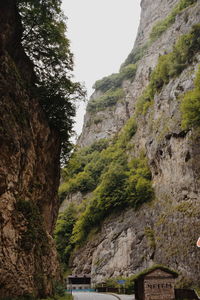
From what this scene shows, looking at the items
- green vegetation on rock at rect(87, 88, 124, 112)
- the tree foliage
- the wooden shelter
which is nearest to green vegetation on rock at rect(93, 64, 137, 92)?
green vegetation on rock at rect(87, 88, 124, 112)

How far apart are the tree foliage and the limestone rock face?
111 cm

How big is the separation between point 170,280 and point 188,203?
9.35 m

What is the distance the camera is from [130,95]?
64.2 metres

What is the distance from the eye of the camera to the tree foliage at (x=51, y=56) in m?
19.7

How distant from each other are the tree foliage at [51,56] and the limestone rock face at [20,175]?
1.11 meters

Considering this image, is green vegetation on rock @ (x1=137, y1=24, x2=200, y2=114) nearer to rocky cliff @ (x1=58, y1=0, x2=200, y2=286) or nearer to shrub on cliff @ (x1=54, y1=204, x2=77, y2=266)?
rocky cliff @ (x1=58, y1=0, x2=200, y2=286)

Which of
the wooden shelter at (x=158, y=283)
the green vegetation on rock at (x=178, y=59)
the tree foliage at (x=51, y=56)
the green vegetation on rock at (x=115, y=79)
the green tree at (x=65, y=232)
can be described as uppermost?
the green vegetation on rock at (x=115, y=79)

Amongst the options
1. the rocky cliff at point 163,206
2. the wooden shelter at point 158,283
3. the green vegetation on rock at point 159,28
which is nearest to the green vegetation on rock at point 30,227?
the wooden shelter at point 158,283

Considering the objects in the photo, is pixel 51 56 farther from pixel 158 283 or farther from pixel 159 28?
pixel 159 28

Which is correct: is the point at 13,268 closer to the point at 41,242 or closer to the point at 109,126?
the point at 41,242

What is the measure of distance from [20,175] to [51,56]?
10.1 meters

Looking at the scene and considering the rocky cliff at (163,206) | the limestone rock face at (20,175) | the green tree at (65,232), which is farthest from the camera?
the green tree at (65,232)

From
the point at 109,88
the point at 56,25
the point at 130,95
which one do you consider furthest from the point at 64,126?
the point at 109,88

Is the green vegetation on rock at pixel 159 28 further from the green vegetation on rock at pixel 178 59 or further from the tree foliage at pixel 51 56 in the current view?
the tree foliage at pixel 51 56
